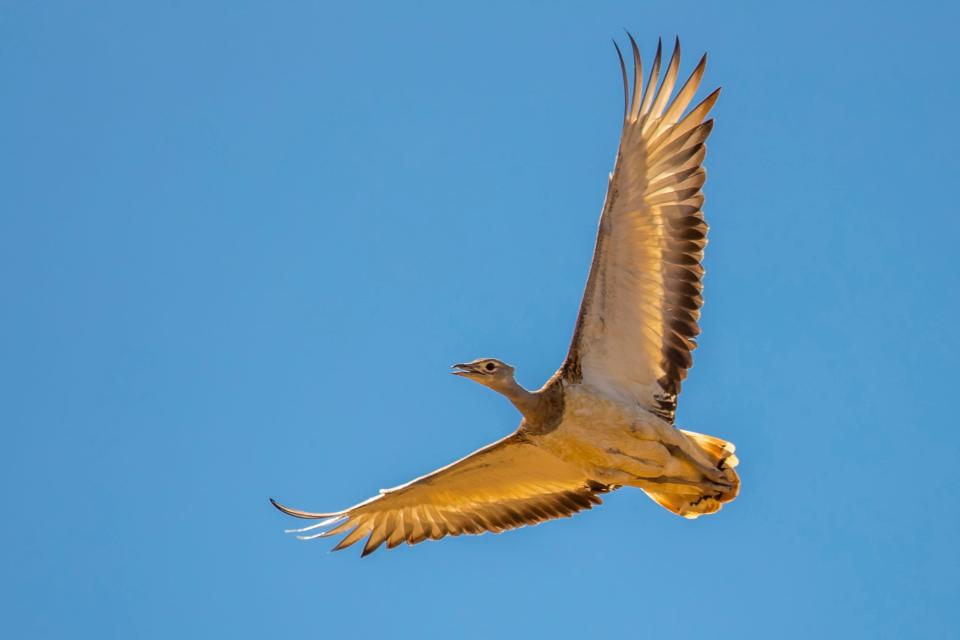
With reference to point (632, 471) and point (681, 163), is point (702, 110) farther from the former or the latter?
point (632, 471)

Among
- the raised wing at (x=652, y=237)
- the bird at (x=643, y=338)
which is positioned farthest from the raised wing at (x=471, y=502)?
the raised wing at (x=652, y=237)

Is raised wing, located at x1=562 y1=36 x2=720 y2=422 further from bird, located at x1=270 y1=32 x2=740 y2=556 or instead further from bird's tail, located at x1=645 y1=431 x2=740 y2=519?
bird's tail, located at x1=645 y1=431 x2=740 y2=519

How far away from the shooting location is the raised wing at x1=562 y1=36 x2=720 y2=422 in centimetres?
1769

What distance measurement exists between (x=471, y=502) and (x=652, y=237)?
4.30 m

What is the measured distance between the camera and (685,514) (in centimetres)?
1827

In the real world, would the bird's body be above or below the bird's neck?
below

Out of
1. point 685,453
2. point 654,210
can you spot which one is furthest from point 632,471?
point 654,210

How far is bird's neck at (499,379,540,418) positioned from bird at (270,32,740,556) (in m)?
0.01

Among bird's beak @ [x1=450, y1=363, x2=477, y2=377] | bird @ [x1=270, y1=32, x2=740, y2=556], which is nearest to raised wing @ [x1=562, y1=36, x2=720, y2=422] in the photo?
bird @ [x1=270, y1=32, x2=740, y2=556]

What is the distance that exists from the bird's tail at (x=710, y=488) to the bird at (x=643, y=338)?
11mm

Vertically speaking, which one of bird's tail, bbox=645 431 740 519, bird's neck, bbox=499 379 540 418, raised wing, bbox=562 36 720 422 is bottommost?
bird's tail, bbox=645 431 740 519

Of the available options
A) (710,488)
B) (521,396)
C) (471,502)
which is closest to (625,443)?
(710,488)

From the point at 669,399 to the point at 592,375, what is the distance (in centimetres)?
94

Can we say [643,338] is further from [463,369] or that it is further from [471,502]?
[471,502]
